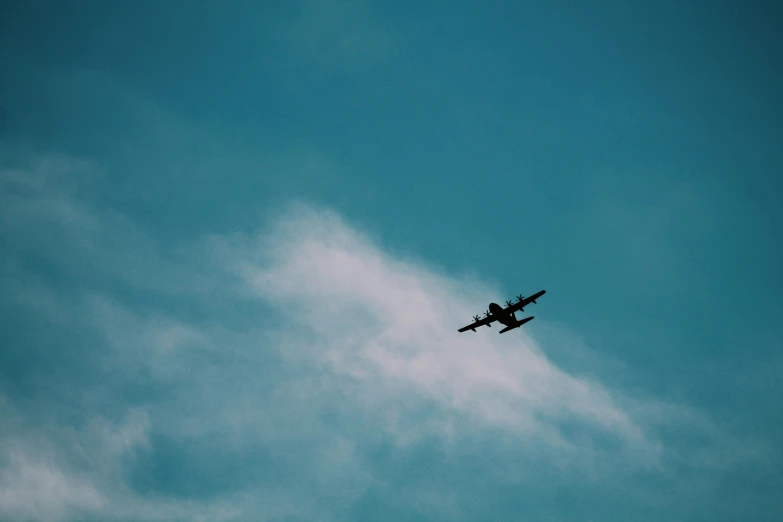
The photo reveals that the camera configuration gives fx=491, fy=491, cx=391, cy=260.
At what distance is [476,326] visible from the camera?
232ft

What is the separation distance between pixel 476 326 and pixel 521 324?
6.53 metres

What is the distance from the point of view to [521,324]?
67500 mm

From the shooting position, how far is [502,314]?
66688 mm

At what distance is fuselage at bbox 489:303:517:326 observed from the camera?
66.4 m

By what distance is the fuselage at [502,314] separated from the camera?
66375mm
